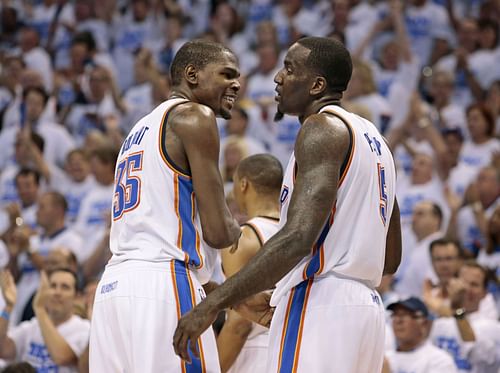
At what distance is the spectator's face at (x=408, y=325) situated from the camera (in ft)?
25.9

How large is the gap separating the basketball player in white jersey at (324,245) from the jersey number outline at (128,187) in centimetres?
70

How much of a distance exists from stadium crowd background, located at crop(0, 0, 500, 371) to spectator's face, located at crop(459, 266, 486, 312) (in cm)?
14

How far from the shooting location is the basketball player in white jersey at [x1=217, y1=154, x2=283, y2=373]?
5.98 m

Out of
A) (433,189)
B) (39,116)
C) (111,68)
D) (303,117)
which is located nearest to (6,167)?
(39,116)

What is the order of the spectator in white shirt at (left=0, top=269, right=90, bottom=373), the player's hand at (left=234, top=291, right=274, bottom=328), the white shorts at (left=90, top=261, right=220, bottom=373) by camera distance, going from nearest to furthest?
the white shorts at (left=90, top=261, right=220, bottom=373) < the player's hand at (left=234, top=291, right=274, bottom=328) < the spectator in white shirt at (left=0, top=269, right=90, bottom=373)

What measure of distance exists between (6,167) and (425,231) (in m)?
5.67

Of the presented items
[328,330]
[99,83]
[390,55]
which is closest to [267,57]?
[390,55]

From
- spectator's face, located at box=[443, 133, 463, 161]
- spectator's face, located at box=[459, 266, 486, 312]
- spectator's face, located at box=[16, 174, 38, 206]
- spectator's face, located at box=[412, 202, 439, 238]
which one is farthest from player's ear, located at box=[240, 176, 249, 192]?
spectator's face, located at box=[16, 174, 38, 206]

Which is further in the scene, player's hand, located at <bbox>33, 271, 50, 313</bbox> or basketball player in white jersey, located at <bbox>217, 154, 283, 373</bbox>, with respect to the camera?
player's hand, located at <bbox>33, 271, 50, 313</bbox>

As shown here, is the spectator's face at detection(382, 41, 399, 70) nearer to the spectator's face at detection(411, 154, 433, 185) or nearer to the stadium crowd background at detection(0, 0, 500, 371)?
the stadium crowd background at detection(0, 0, 500, 371)

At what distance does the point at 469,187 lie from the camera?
10406 millimetres

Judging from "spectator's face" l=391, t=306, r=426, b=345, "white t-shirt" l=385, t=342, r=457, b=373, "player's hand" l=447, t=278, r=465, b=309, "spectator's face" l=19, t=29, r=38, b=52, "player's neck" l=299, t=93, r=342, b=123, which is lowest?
"white t-shirt" l=385, t=342, r=457, b=373

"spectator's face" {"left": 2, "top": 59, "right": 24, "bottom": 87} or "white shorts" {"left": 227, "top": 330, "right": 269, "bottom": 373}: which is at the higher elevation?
"spectator's face" {"left": 2, "top": 59, "right": 24, "bottom": 87}

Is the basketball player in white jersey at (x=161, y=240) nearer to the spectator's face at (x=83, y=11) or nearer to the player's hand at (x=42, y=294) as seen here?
the player's hand at (x=42, y=294)
